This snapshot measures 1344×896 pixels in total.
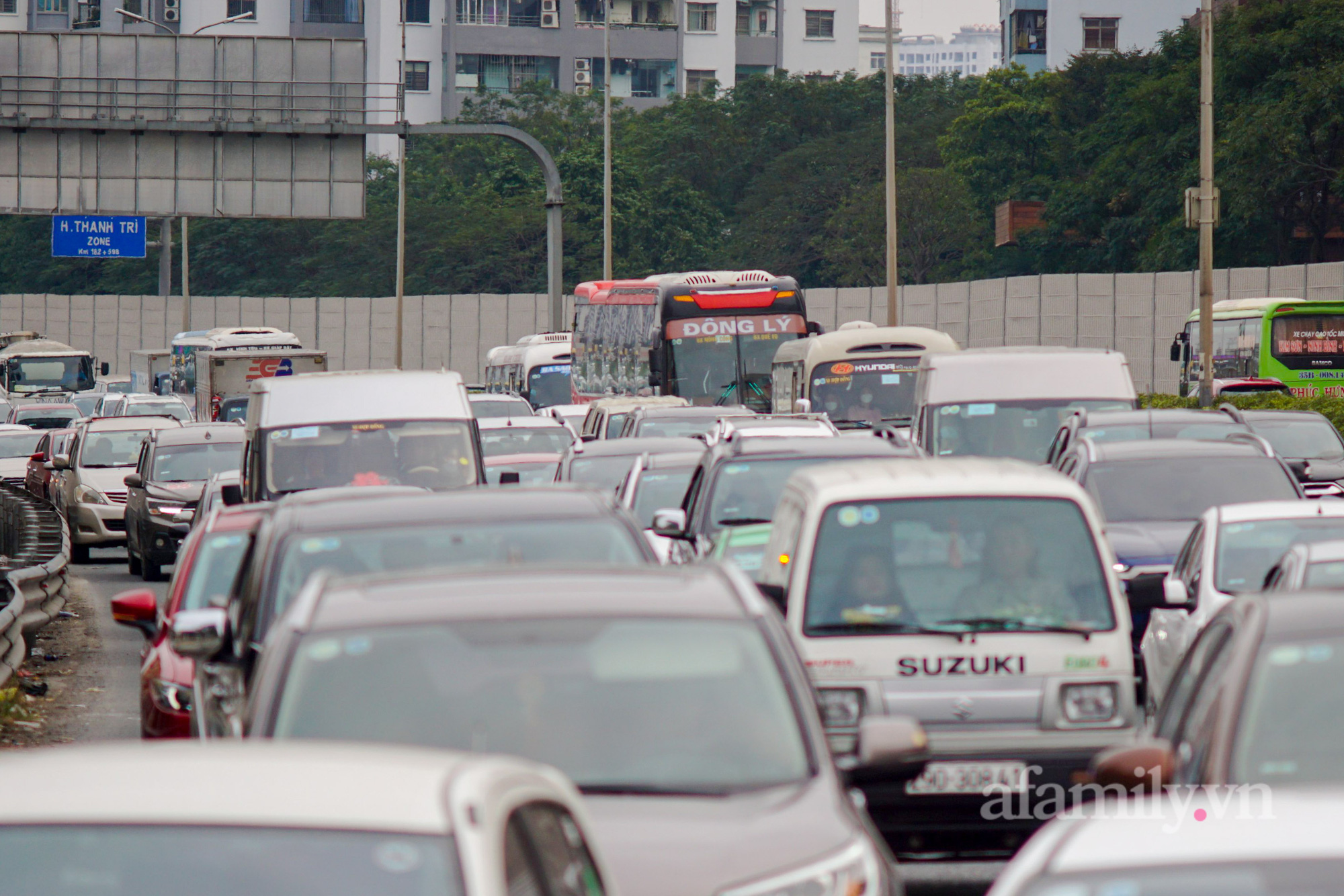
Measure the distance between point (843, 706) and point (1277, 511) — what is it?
372 centimetres

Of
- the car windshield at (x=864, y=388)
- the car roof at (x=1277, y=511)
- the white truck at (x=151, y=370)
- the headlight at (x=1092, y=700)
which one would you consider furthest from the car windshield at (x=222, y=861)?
the white truck at (x=151, y=370)

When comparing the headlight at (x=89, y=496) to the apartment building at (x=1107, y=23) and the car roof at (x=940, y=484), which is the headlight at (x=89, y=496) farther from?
the apartment building at (x=1107, y=23)

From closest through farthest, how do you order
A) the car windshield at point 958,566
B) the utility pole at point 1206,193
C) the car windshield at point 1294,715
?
the car windshield at point 1294,715, the car windshield at point 958,566, the utility pole at point 1206,193

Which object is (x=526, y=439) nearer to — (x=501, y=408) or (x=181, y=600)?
(x=501, y=408)

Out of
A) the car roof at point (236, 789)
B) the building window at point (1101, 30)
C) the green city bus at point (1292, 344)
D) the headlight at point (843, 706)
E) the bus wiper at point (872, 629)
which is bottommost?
the headlight at point (843, 706)

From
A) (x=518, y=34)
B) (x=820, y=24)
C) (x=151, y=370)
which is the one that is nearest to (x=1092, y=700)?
(x=151, y=370)

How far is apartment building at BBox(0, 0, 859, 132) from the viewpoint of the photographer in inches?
4220

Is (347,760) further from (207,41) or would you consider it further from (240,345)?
(240,345)

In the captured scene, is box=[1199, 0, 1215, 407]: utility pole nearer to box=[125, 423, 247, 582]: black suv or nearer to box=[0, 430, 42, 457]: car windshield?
box=[125, 423, 247, 582]: black suv

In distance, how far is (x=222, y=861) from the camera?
11.1 ft

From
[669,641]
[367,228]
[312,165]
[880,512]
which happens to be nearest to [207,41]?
[312,165]

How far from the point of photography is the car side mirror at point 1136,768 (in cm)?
533

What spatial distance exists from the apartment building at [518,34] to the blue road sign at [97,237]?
31242 mm

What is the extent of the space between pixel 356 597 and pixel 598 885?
2.05 meters
